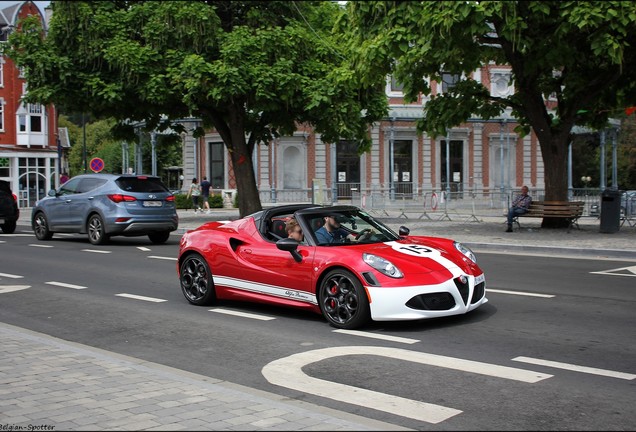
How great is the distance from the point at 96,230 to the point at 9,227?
7032mm

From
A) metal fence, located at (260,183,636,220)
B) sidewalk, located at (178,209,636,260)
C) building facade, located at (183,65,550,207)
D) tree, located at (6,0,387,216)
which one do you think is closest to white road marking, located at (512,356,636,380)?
sidewalk, located at (178,209,636,260)

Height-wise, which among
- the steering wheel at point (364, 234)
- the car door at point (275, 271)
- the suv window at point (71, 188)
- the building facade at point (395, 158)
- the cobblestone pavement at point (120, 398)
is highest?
the building facade at point (395, 158)

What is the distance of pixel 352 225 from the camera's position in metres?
9.41

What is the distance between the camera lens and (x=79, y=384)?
585 centimetres

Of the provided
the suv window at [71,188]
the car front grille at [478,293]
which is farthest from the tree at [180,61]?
the car front grille at [478,293]

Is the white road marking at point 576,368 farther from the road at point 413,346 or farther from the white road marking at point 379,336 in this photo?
the white road marking at point 379,336

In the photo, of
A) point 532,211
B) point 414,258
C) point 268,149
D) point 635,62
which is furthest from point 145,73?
point 268,149

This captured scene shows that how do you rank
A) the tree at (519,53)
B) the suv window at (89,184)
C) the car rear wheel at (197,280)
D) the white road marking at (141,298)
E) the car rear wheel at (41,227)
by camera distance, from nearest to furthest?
the car rear wheel at (197,280) → the white road marking at (141,298) → the tree at (519,53) → the suv window at (89,184) → the car rear wheel at (41,227)

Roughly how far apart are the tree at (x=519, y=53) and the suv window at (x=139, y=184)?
6.14 m

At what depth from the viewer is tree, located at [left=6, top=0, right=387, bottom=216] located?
23766 millimetres

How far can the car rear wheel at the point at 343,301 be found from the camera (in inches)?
322

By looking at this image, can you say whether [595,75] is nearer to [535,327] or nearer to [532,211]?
[532,211]

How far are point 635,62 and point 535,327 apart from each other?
15.1m

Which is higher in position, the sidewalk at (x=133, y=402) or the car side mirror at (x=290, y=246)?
the car side mirror at (x=290, y=246)
